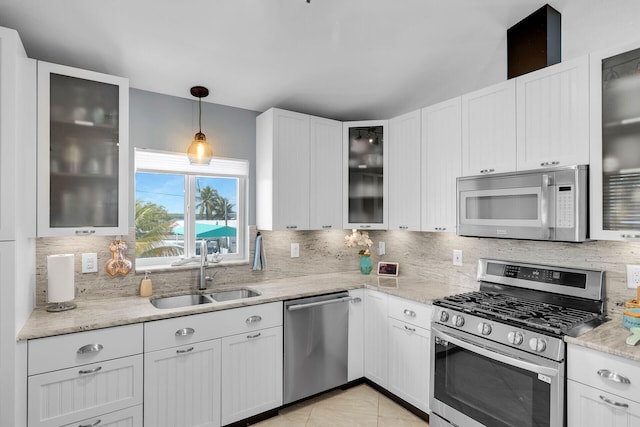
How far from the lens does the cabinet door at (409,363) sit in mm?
2420

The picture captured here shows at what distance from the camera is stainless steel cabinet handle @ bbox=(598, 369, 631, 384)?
4.87 feet

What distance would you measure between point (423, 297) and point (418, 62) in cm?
171

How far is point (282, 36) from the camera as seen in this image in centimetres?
209

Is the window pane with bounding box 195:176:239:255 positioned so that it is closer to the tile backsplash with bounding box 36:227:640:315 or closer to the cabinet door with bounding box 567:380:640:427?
the tile backsplash with bounding box 36:227:640:315

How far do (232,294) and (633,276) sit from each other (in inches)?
107

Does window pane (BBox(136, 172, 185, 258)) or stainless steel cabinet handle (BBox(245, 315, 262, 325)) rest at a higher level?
window pane (BBox(136, 172, 185, 258))

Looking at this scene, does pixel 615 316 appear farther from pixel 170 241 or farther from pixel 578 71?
pixel 170 241

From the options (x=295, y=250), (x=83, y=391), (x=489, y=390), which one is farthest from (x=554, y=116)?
(x=83, y=391)

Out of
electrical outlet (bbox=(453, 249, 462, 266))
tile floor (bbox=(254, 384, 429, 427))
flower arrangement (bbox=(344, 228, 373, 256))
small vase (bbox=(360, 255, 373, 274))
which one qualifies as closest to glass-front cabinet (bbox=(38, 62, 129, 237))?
tile floor (bbox=(254, 384, 429, 427))

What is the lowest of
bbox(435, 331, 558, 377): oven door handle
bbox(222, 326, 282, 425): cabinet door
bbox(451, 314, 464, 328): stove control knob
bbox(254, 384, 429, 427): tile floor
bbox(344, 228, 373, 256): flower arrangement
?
bbox(254, 384, 429, 427): tile floor

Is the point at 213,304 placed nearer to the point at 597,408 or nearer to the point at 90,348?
the point at 90,348

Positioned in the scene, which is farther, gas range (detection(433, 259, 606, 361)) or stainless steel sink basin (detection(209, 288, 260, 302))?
stainless steel sink basin (detection(209, 288, 260, 302))

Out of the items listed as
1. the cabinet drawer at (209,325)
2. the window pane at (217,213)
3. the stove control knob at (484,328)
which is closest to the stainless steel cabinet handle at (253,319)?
the cabinet drawer at (209,325)

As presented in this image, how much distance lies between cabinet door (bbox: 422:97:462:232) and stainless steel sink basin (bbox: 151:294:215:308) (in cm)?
189
